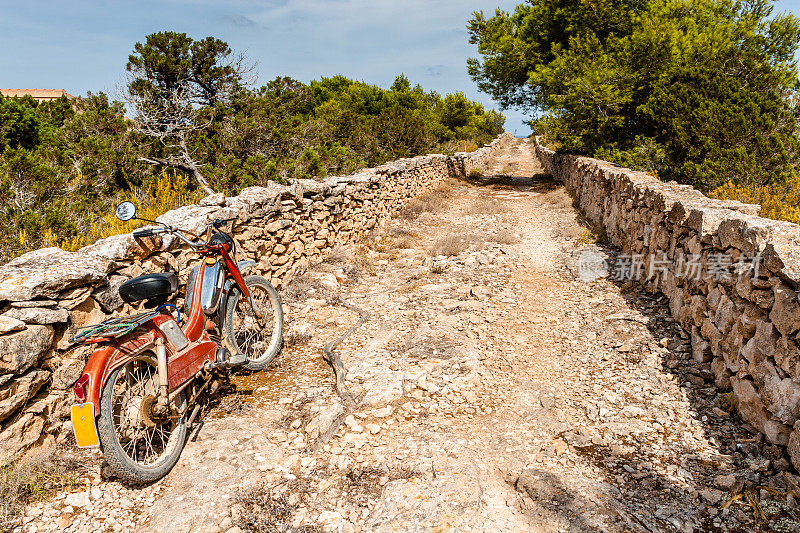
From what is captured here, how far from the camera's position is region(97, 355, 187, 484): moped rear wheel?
2.37 m

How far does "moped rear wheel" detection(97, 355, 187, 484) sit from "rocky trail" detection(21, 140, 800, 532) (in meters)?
0.14

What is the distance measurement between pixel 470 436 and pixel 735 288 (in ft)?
7.83

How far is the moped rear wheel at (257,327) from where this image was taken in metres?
4.00

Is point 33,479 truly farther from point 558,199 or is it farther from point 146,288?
point 558,199

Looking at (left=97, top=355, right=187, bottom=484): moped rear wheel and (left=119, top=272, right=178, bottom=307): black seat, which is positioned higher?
(left=119, top=272, right=178, bottom=307): black seat

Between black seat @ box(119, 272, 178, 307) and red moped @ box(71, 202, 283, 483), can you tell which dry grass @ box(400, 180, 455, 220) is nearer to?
red moped @ box(71, 202, 283, 483)

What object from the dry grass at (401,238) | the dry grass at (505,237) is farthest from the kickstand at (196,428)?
the dry grass at (505,237)

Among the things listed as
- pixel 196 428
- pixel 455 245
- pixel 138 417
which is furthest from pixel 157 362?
pixel 455 245

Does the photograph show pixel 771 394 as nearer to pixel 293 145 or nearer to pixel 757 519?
pixel 757 519

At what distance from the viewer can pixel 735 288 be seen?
3.41m

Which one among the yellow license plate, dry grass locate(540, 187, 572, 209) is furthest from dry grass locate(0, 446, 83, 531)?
dry grass locate(540, 187, 572, 209)

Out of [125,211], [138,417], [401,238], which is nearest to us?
[138,417]

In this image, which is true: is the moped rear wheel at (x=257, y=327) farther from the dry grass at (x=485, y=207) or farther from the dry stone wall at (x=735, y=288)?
the dry grass at (x=485, y=207)

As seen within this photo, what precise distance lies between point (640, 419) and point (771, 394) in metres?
0.80
